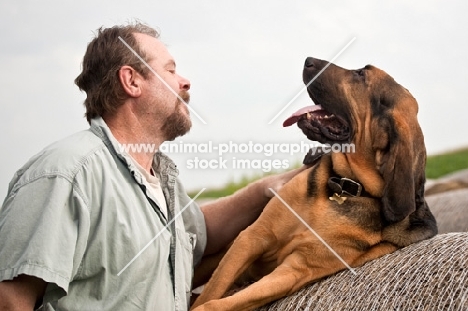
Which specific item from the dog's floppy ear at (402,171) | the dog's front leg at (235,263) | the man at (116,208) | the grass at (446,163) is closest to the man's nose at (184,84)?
the man at (116,208)

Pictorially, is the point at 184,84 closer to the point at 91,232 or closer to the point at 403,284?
the point at 91,232

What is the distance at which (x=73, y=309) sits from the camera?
319 centimetres

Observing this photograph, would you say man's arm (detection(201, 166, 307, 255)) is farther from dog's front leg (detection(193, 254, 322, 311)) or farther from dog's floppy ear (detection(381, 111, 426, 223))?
dog's floppy ear (detection(381, 111, 426, 223))

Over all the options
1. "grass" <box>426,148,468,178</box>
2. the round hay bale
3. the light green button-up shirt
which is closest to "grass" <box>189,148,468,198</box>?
"grass" <box>426,148,468,178</box>

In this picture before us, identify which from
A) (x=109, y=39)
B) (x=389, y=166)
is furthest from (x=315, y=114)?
(x=109, y=39)

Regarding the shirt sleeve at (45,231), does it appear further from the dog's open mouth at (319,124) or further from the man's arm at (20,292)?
the dog's open mouth at (319,124)

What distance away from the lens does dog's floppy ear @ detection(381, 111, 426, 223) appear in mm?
3533

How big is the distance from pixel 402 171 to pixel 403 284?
55 centimetres

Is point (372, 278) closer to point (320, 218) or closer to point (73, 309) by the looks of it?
point (320, 218)

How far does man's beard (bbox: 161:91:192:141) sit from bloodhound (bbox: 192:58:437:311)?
0.53 m

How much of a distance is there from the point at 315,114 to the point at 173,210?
2.90ft

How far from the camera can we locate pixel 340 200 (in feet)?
12.3

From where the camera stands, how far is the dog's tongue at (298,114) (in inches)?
154

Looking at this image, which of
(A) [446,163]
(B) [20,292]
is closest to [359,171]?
(B) [20,292]
